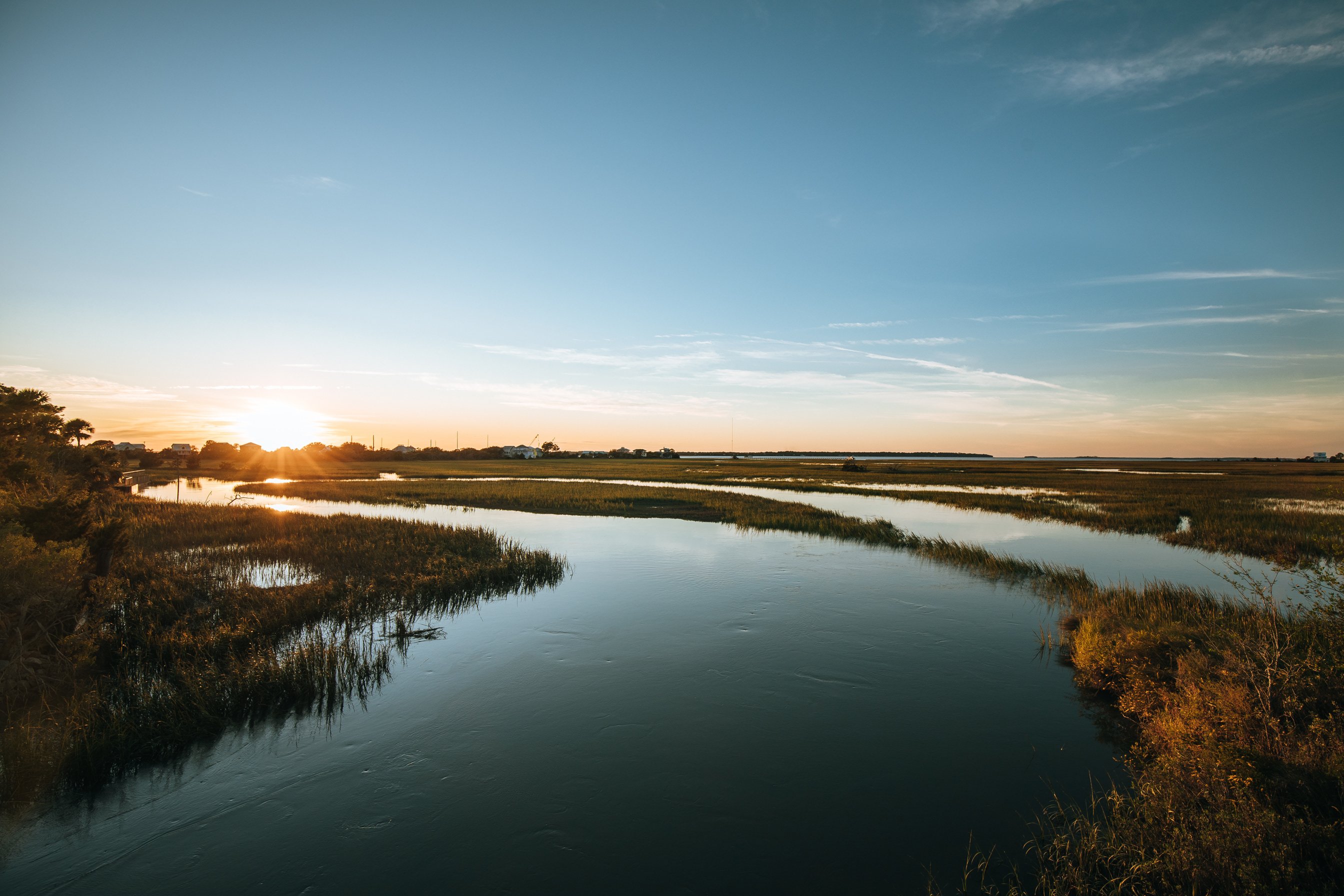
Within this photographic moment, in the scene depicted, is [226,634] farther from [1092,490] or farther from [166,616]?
[1092,490]

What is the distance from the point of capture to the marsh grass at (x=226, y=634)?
8.05 metres

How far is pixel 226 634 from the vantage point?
1161 centimetres

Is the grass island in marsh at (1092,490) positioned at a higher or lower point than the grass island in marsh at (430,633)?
higher

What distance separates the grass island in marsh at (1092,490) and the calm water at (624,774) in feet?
20.4

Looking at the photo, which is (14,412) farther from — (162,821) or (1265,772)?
(1265,772)

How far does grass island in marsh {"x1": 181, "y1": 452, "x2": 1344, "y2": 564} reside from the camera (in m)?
24.9

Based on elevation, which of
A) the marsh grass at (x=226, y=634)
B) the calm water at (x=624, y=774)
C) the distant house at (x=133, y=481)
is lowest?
the calm water at (x=624, y=774)

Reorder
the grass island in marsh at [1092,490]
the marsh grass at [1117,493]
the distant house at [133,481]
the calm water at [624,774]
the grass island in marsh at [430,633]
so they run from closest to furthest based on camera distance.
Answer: the grass island in marsh at [430,633], the calm water at [624,774], the marsh grass at [1117,493], the grass island in marsh at [1092,490], the distant house at [133,481]

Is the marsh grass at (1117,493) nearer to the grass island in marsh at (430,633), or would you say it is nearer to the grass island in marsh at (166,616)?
the grass island in marsh at (430,633)

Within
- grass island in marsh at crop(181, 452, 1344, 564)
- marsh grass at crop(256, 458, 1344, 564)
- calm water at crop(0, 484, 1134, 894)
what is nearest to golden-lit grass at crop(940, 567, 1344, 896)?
calm water at crop(0, 484, 1134, 894)

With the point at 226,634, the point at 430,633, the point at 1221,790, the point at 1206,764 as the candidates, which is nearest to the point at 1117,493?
the point at 1206,764

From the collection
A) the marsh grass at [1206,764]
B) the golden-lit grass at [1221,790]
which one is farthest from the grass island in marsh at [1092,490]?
the golden-lit grass at [1221,790]

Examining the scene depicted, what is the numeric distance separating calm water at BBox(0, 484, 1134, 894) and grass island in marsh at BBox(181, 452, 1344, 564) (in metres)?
6.22

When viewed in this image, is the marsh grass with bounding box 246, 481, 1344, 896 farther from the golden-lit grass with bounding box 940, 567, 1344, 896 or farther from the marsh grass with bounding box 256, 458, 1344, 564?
the marsh grass with bounding box 256, 458, 1344, 564
